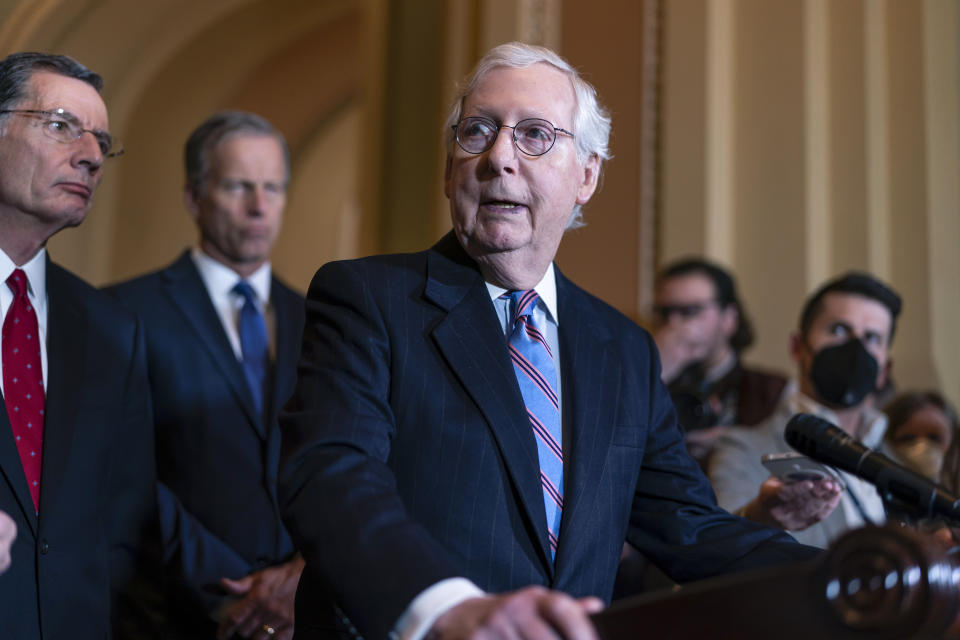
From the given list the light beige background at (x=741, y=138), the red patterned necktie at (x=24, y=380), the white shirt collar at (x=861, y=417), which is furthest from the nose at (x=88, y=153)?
the light beige background at (x=741, y=138)

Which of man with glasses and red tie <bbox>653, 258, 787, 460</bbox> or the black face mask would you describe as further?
man with glasses and red tie <bbox>653, 258, 787, 460</bbox>

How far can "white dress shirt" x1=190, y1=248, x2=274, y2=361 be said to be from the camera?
9.41 ft

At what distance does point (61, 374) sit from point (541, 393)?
3.34 ft

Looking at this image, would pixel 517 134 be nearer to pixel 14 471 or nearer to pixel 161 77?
pixel 14 471

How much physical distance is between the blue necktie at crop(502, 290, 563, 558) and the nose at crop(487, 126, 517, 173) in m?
0.23

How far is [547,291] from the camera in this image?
196cm

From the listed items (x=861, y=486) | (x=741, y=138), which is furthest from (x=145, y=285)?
(x=741, y=138)

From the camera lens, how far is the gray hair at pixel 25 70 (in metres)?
2.18

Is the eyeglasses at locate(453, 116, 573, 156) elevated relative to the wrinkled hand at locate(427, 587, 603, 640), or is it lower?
elevated

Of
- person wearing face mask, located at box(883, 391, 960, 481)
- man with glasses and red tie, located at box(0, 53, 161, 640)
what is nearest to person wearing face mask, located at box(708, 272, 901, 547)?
person wearing face mask, located at box(883, 391, 960, 481)

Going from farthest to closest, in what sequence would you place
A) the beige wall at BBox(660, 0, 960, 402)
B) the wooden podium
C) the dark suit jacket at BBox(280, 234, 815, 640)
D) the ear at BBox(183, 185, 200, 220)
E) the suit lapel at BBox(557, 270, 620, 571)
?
the beige wall at BBox(660, 0, 960, 402) < the ear at BBox(183, 185, 200, 220) < the suit lapel at BBox(557, 270, 620, 571) < the dark suit jacket at BBox(280, 234, 815, 640) < the wooden podium

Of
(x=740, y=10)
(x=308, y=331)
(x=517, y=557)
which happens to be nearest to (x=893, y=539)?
(x=517, y=557)

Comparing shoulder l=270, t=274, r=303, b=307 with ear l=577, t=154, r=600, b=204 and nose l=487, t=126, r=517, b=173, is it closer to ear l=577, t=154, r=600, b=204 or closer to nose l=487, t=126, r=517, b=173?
ear l=577, t=154, r=600, b=204

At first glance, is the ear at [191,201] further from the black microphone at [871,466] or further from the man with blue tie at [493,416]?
the black microphone at [871,466]
